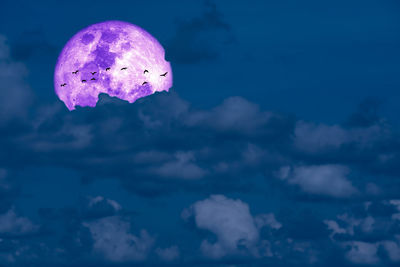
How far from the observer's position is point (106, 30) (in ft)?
280

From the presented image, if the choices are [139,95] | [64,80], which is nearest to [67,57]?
[64,80]

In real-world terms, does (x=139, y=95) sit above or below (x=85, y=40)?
below

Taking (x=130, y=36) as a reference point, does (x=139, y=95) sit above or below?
below

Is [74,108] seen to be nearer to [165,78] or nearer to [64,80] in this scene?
[64,80]

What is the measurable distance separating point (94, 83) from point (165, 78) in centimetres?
748

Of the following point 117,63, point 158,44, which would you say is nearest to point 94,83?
point 117,63

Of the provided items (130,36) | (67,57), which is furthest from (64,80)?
(130,36)

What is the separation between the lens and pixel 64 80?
85.6 m

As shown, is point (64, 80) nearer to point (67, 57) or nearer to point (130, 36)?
point (67, 57)

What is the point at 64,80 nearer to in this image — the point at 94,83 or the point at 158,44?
→ the point at 94,83

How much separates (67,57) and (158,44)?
9.01 meters

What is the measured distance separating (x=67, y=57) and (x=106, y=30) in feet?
14.8

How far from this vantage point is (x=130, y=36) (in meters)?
85.4

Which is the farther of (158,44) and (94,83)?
(158,44)
